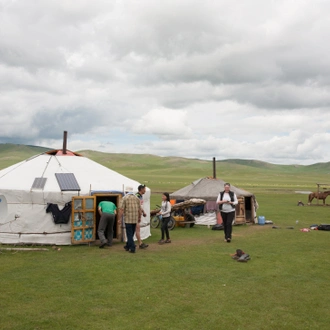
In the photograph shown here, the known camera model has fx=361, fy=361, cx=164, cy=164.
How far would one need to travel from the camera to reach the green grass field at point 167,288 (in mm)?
5262

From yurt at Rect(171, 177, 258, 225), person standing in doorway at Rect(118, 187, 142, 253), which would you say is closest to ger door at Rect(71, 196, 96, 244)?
person standing in doorway at Rect(118, 187, 142, 253)

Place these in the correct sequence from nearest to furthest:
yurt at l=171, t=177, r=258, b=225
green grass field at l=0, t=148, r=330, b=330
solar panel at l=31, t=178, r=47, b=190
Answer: green grass field at l=0, t=148, r=330, b=330
solar panel at l=31, t=178, r=47, b=190
yurt at l=171, t=177, r=258, b=225

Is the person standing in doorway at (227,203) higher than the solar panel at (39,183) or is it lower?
lower

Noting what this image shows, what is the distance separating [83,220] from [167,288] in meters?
4.82

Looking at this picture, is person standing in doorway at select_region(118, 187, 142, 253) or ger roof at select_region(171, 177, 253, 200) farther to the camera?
ger roof at select_region(171, 177, 253, 200)

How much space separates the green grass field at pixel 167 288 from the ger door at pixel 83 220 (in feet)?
1.13

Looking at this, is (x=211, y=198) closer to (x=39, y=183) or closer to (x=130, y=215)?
(x=130, y=215)

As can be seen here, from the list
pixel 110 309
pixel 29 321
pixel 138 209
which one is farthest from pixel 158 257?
pixel 29 321

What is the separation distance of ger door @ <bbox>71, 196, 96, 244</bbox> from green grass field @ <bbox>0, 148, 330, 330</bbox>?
0.35m

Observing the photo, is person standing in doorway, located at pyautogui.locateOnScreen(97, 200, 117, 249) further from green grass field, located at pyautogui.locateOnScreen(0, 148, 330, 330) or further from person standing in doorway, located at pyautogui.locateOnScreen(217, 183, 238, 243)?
person standing in doorway, located at pyautogui.locateOnScreen(217, 183, 238, 243)

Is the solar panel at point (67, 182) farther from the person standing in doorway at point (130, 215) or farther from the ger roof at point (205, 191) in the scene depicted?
the ger roof at point (205, 191)

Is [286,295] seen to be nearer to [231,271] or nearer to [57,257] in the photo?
[231,271]

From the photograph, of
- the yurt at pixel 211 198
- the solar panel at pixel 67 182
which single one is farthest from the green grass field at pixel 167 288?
the yurt at pixel 211 198

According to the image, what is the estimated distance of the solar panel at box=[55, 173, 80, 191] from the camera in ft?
35.9
